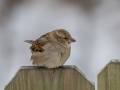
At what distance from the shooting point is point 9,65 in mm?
4895

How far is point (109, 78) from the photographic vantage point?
7.02 feet

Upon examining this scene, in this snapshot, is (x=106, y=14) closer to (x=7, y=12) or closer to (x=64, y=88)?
(x=7, y=12)

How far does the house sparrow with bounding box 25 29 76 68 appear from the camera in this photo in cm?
237

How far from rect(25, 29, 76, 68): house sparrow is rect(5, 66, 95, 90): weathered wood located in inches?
6.5

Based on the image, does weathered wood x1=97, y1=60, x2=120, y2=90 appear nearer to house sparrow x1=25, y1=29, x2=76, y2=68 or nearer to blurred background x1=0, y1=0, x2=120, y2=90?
house sparrow x1=25, y1=29, x2=76, y2=68

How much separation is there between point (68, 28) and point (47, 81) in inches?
152

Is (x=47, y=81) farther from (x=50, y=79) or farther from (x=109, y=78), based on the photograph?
(x=109, y=78)

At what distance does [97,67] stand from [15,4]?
187cm

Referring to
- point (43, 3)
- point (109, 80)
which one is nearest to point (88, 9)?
point (43, 3)

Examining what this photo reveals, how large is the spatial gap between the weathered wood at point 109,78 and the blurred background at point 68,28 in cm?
242

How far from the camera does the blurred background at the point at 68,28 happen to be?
5000 millimetres

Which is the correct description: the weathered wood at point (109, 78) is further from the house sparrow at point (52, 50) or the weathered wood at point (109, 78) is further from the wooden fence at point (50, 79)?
the house sparrow at point (52, 50)

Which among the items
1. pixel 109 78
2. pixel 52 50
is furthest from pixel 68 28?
pixel 109 78

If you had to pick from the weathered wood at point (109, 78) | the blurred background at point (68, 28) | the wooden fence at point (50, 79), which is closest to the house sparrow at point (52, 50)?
the wooden fence at point (50, 79)
